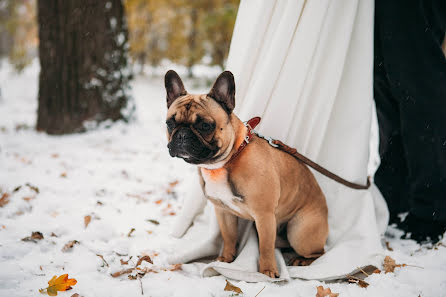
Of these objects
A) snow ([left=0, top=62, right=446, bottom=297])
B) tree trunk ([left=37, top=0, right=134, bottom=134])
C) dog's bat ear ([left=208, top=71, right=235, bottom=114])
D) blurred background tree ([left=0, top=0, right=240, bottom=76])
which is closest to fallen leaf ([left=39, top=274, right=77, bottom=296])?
snow ([left=0, top=62, right=446, bottom=297])

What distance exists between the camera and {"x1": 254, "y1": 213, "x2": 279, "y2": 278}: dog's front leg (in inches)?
77.7

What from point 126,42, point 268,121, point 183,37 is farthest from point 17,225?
point 183,37

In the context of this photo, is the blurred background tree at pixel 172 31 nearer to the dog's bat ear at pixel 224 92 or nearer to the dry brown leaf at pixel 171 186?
the dry brown leaf at pixel 171 186

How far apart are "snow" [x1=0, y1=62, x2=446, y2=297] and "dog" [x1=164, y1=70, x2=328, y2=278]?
1.08ft

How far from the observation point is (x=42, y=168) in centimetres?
358

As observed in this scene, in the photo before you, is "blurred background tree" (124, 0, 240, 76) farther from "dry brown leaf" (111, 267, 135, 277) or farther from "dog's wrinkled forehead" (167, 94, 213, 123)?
"dry brown leaf" (111, 267, 135, 277)

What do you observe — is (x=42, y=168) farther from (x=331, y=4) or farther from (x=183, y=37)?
(x=183, y=37)

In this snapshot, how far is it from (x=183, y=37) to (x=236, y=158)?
13.3 m

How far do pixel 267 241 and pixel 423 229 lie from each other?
133 centimetres

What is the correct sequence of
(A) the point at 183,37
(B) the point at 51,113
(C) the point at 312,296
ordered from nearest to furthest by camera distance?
(C) the point at 312,296 < (B) the point at 51,113 < (A) the point at 183,37

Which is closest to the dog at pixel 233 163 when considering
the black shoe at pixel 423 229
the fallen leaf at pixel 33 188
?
the black shoe at pixel 423 229

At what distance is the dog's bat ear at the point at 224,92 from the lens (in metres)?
1.94

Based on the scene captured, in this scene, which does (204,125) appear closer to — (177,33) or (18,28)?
(177,33)

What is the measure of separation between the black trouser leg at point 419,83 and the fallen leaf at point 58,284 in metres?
2.43
